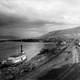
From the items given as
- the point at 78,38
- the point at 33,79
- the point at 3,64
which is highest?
the point at 78,38

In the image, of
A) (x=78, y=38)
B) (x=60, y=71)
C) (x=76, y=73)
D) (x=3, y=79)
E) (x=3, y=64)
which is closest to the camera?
(x=76, y=73)

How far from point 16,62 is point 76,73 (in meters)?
31.9

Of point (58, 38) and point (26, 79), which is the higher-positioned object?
point (58, 38)

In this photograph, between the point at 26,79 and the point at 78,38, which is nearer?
the point at 26,79

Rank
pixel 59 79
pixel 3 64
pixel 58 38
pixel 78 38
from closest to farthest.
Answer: pixel 59 79 → pixel 3 64 → pixel 78 38 → pixel 58 38

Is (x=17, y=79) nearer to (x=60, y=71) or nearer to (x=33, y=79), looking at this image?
(x=33, y=79)

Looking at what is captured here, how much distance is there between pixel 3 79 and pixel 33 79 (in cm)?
1000

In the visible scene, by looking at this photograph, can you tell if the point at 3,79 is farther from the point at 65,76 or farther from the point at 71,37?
the point at 71,37

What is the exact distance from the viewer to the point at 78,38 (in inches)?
2405

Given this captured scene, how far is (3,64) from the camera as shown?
47625 mm

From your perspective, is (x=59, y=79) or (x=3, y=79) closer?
(x=59, y=79)

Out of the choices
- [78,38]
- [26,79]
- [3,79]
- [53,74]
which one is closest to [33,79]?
[26,79]

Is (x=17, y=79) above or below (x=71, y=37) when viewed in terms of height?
below

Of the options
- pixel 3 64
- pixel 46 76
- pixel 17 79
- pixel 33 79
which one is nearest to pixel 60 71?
pixel 46 76
